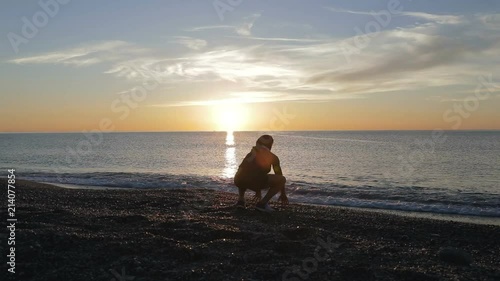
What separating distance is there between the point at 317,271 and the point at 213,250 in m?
1.96

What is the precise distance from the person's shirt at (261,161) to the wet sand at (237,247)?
1261 millimetres

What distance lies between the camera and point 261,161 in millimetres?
10820

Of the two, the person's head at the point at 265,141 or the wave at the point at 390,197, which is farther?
the wave at the point at 390,197

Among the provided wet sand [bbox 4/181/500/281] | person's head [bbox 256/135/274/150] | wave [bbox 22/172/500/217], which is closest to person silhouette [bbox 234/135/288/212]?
person's head [bbox 256/135/274/150]

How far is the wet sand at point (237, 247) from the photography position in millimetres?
6211

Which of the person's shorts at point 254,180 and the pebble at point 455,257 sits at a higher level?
the person's shorts at point 254,180

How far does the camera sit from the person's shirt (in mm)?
10680

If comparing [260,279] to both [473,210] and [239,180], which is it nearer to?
[239,180]

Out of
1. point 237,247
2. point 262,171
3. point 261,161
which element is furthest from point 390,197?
point 237,247

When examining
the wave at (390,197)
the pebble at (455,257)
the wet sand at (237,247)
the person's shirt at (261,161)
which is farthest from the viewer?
the wave at (390,197)

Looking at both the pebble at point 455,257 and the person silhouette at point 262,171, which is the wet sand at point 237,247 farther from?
the person silhouette at point 262,171

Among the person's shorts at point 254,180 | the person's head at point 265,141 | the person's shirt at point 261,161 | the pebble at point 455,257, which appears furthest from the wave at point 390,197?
the pebble at point 455,257

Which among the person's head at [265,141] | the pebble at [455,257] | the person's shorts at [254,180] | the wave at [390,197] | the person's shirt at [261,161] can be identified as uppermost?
the person's head at [265,141]

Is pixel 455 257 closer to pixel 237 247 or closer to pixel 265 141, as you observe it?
pixel 237 247
